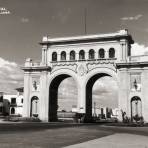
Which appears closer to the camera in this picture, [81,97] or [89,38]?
[81,97]

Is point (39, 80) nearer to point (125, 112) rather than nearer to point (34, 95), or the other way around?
point (34, 95)

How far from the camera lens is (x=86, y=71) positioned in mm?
61906

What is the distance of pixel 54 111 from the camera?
220ft

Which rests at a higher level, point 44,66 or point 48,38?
point 48,38

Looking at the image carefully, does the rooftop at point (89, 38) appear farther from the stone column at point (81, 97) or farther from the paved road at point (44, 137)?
the paved road at point (44, 137)

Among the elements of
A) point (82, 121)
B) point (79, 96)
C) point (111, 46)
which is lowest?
point (82, 121)

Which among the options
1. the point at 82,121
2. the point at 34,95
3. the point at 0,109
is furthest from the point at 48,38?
the point at 0,109

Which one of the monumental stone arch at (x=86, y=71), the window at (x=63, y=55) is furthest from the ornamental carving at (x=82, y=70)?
the window at (x=63, y=55)

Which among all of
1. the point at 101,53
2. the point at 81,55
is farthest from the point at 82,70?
the point at 101,53

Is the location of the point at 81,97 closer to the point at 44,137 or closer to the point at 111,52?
A: the point at 111,52

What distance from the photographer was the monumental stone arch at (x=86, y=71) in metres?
58.4

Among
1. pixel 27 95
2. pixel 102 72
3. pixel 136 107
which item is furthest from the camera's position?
pixel 27 95

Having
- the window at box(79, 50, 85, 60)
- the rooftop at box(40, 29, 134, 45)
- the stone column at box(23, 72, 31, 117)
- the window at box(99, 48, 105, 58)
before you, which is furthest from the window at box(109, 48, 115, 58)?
the stone column at box(23, 72, 31, 117)

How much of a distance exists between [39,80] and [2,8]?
40.4 metres
